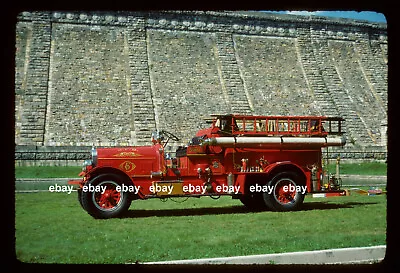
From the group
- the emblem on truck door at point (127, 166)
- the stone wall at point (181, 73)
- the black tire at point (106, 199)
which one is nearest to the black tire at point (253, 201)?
the emblem on truck door at point (127, 166)

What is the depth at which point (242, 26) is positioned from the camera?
2975 centimetres

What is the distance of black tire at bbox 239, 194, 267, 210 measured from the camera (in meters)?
10.3

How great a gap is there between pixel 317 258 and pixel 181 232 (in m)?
2.35

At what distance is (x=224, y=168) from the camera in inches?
391

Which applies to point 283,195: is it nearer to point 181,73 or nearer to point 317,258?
point 317,258

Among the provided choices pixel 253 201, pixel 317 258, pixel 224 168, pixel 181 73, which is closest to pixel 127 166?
→ pixel 224 168

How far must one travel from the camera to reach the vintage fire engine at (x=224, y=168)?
9.32m

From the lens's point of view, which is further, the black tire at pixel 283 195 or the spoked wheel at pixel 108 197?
the black tire at pixel 283 195

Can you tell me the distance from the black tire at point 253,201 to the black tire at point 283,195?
1.00 ft

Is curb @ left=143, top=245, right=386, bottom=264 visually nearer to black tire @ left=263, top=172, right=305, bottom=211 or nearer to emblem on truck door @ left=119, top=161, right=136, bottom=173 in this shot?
black tire @ left=263, top=172, right=305, bottom=211

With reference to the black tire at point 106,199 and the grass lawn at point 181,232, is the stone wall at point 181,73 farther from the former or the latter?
the black tire at point 106,199
